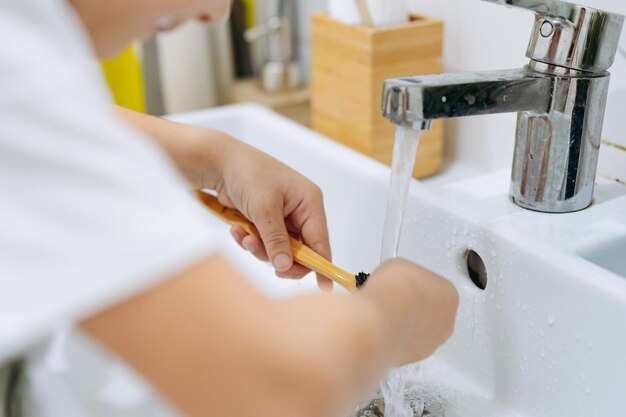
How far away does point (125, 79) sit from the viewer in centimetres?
120

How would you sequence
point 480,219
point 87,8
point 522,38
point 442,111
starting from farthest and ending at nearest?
point 522,38
point 480,219
point 442,111
point 87,8

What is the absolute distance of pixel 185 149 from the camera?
706mm

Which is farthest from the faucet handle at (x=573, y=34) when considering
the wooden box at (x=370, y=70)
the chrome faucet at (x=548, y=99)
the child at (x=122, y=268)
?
the child at (x=122, y=268)

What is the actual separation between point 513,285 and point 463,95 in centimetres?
16

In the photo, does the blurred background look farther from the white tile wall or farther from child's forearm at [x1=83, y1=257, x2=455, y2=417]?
child's forearm at [x1=83, y1=257, x2=455, y2=417]

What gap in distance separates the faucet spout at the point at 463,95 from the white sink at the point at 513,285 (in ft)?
0.34

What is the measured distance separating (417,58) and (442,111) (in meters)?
0.29

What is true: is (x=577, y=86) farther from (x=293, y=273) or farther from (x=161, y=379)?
(x=161, y=379)

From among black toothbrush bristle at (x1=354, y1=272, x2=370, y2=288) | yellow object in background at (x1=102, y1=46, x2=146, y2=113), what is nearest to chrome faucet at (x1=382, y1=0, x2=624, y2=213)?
black toothbrush bristle at (x1=354, y1=272, x2=370, y2=288)

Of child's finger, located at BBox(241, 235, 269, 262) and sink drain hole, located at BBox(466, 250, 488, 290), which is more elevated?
child's finger, located at BBox(241, 235, 269, 262)

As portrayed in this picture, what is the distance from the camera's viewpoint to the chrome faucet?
572 millimetres

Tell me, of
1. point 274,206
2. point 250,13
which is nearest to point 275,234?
point 274,206

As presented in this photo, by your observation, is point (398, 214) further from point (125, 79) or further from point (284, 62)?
point (125, 79)

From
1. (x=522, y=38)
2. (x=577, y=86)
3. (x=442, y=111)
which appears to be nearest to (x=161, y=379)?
(x=442, y=111)
